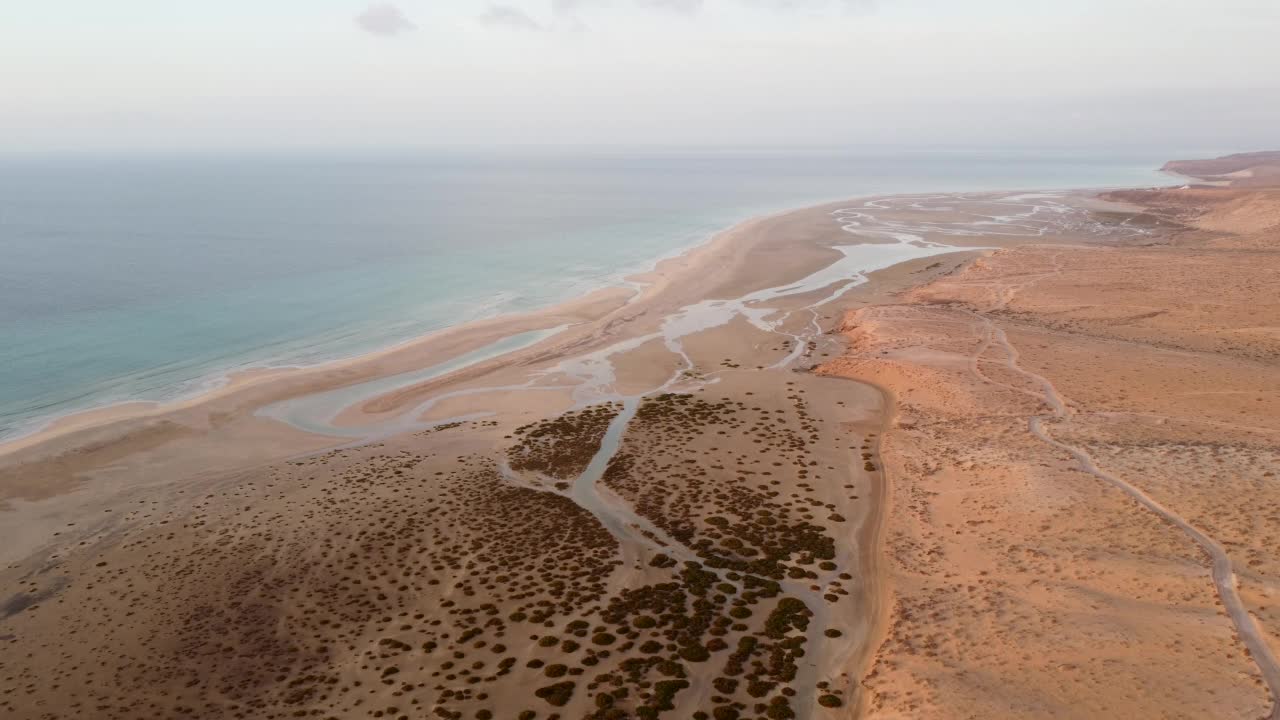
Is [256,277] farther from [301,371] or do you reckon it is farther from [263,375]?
[301,371]

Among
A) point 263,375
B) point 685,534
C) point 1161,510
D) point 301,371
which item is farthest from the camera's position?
point 301,371

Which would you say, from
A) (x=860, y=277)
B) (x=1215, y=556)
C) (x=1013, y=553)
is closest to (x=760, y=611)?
(x=1013, y=553)

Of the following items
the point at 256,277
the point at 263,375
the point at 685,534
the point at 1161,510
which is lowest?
the point at 685,534

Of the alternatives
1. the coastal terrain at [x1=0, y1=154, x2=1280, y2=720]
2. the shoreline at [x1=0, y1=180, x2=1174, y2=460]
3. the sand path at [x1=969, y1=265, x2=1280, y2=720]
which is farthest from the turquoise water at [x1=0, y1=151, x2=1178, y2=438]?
the sand path at [x1=969, y1=265, x2=1280, y2=720]

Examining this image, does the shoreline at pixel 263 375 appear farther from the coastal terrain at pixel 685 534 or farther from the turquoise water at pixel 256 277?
the turquoise water at pixel 256 277

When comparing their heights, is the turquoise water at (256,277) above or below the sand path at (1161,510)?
above

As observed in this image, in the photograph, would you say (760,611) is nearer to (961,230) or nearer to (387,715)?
(387,715)

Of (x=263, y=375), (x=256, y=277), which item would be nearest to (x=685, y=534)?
(x=263, y=375)

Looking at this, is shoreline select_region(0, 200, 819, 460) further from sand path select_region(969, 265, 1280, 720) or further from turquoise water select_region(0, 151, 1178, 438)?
sand path select_region(969, 265, 1280, 720)

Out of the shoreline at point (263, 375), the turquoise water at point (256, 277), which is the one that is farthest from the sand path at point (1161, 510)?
the turquoise water at point (256, 277)
